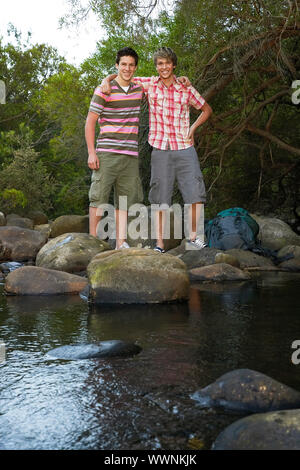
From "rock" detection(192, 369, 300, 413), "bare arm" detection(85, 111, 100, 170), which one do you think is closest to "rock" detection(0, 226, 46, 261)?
"bare arm" detection(85, 111, 100, 170)

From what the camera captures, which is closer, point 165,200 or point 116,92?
point 116,92

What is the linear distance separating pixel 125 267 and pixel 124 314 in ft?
Answer: 2.48

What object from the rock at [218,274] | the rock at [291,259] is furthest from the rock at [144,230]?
the rock at [218,274]

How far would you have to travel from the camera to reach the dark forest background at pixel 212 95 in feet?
29.1

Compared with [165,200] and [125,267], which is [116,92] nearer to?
[165,200]

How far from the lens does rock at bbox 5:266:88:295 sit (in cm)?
638

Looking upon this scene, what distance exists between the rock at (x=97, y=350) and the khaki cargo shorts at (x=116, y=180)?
118 inches

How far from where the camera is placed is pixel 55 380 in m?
3.10

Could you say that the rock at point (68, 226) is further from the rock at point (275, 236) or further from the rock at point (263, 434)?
the rock at point (263, 434)

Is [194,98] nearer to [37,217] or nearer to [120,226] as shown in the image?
[120,226]

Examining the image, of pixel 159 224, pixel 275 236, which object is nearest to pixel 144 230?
pixel 275 236

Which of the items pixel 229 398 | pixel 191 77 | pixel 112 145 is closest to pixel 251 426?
pixel 229 398

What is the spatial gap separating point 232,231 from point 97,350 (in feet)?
23.0

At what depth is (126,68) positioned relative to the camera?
6.29 m
